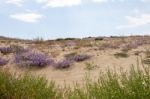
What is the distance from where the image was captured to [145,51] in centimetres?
1582

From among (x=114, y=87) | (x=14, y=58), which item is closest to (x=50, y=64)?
(x=14, y=58)

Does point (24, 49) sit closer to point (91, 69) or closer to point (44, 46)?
point (44, 46)

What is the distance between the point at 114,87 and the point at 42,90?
5.75ft

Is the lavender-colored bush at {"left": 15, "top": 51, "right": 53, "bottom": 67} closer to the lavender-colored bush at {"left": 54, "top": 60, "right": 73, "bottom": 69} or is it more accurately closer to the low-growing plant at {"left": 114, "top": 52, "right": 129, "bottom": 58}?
the lavender-colored bush at {"left": 54, "top": 60, "right": 73, "bottom": 69}

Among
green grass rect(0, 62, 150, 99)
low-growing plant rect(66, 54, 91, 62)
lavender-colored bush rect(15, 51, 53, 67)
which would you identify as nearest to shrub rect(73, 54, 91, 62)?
low-growing plant rect(66, 54, 91, 62)

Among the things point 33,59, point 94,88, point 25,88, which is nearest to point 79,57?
point 33,59

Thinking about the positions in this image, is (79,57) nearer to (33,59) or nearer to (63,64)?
(63,64)

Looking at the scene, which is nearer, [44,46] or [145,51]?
[145,51]

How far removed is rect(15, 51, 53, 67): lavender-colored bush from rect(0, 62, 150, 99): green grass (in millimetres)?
6360

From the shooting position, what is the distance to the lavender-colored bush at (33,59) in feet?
49.7

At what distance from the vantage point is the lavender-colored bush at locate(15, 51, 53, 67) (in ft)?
49.7

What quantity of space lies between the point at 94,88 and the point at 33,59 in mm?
8831

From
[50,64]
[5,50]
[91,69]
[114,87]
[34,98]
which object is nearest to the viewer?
[114,87]

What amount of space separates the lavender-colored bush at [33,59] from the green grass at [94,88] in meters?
6.36
